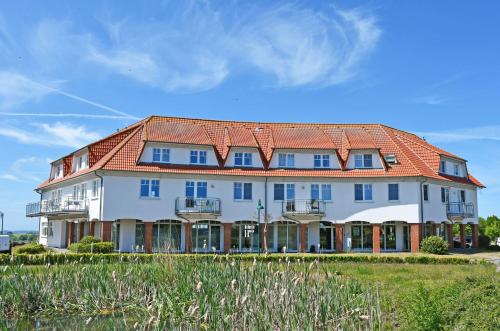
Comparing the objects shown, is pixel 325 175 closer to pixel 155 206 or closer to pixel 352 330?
pixel 155 206

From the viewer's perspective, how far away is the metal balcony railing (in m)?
39.9

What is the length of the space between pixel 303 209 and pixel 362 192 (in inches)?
197

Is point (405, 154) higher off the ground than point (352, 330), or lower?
higher

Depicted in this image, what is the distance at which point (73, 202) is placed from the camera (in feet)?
132

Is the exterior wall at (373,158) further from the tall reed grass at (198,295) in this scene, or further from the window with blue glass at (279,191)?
the tall reed grass at (198,295)

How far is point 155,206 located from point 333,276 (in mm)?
27589

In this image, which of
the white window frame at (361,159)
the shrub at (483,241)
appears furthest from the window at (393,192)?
the shrub at (483,241)

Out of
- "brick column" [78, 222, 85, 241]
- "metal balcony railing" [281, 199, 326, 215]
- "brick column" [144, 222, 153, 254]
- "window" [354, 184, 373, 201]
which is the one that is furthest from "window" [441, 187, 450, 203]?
"brick column" [78, 222, 85, 241]

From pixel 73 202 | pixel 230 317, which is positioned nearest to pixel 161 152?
pixel 73 202

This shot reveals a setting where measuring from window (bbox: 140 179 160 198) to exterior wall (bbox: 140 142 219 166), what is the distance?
168 centimetres

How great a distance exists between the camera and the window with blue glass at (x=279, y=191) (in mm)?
40656

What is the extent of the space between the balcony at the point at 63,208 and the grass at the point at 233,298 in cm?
2579

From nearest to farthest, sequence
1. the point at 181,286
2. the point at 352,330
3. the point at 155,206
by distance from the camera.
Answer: the point at 352,330
the point at 181,286
the point at 155,206

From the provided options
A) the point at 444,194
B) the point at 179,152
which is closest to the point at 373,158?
the point at 444,194
